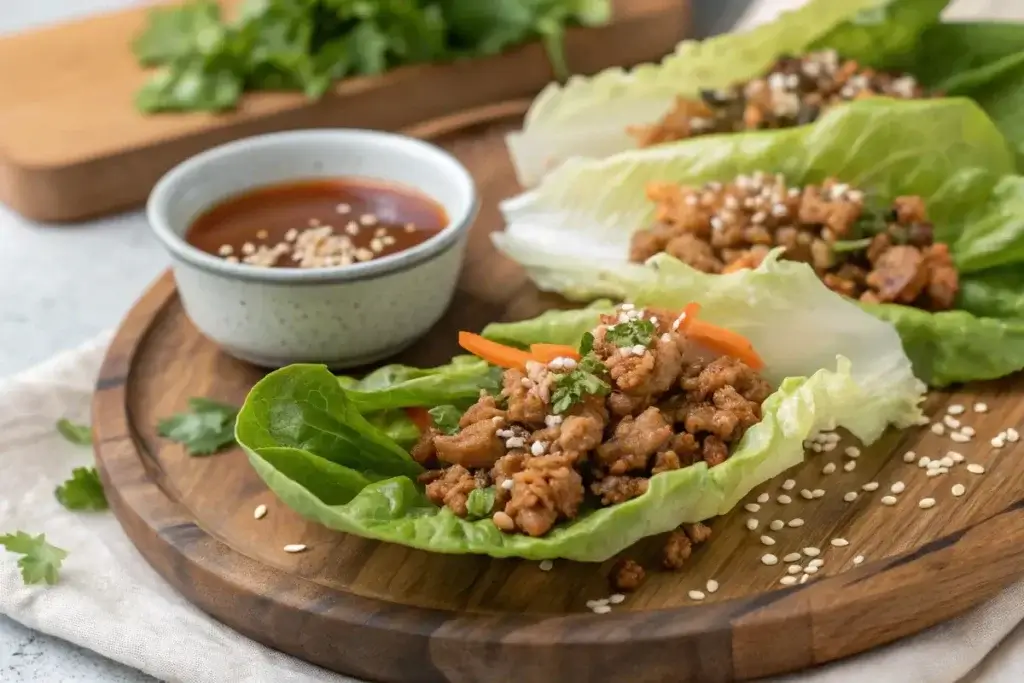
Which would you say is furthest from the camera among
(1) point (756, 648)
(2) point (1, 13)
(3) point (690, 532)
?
(2) point (1, 13)

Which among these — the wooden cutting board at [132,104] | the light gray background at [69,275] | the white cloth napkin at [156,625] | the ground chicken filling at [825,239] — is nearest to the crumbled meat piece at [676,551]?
the white cloth napkin at [156,625]

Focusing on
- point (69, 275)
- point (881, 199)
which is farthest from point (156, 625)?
point (881, 199)

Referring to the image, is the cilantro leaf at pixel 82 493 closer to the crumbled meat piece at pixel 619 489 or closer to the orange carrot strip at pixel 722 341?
the crumbled meat piece at pixel 619 489

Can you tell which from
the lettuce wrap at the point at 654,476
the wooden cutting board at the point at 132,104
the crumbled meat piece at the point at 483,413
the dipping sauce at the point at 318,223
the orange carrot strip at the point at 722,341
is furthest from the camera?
the wooden cutting board at the point at 132,104

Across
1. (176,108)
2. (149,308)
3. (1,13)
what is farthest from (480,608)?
(1,13)

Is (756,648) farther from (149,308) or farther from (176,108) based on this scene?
(176,108)

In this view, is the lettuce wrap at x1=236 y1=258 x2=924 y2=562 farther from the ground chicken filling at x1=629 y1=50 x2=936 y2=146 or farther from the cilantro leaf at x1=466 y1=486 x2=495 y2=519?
the ground chicken filling at x1=629 y1=50 x2=936 y2=146

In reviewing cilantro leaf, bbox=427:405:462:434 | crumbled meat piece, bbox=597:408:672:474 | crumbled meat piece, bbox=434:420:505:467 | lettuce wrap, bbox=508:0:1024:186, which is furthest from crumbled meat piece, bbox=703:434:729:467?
lettuce wrap, bbox=508:0:1024:186
